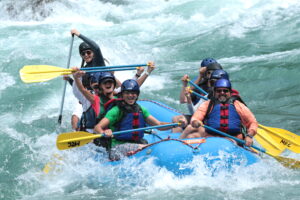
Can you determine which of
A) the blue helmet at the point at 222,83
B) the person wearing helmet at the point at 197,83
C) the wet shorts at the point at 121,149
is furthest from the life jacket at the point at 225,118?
the wet shorts at the point at 121,149

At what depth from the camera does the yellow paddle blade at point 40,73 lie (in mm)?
5848

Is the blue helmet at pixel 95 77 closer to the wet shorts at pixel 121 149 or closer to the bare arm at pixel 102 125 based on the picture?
the bare arm at pixel 102 125

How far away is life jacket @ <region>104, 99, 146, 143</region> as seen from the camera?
548cm

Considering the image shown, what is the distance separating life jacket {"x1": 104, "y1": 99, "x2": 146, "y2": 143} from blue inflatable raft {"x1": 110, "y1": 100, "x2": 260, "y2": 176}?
0.30 meters

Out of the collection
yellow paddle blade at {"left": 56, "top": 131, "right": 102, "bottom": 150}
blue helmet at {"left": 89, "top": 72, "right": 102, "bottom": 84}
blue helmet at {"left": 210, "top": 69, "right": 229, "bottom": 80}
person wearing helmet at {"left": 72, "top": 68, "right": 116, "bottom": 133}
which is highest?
blue helmet at {"left": 210, "top": 69, "right": 229, "bottom": 80}

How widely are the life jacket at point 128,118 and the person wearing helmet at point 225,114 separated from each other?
1.93ft

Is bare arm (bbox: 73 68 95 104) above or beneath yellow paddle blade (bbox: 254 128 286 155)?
above

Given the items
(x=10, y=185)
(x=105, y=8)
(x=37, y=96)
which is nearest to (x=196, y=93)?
(x=10, y=185)

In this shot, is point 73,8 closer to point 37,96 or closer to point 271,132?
point 37,96

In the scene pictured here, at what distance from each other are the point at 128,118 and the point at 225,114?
1.05 meters

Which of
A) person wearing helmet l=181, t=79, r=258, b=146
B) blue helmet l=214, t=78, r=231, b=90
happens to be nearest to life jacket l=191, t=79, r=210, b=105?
person wearing helmet l=181, t=79, r=258, b=146

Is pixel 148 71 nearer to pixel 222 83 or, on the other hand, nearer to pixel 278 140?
pixel 222 83

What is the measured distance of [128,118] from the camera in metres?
5.48

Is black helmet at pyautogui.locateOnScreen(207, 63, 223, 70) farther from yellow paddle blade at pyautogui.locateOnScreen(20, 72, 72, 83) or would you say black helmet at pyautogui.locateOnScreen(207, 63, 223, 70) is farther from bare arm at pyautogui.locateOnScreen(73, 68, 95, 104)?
yellow paddle blade at pyautogui.locateOnScreen(20, 72, 72, 83)
